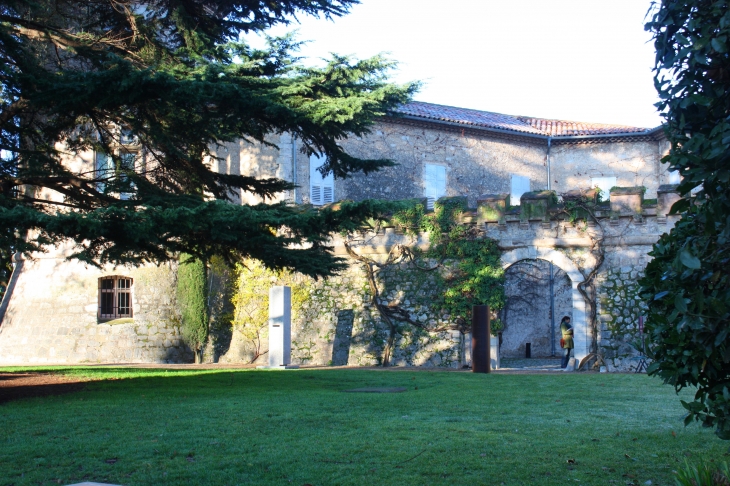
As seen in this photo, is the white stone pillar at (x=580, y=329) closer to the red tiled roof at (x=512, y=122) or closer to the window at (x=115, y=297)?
the red tiled roof at (x=512, y=122)

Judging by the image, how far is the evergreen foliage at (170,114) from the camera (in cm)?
956

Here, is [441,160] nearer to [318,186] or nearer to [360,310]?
[318,186]

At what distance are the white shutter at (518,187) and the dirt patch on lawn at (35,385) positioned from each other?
667 inches

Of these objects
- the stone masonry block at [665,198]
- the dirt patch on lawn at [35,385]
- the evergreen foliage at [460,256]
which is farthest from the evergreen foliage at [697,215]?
the evergreen foliage at [460,256]

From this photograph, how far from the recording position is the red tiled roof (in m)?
25.3

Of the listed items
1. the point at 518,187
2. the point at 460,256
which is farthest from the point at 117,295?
the point at 518,187

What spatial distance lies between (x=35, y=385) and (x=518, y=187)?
18.7 m

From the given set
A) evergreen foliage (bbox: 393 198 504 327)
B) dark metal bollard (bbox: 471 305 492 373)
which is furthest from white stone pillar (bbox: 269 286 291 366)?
dark metal bollard (bbox: 471 305 492 373)

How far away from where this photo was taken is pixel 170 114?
10812 mm

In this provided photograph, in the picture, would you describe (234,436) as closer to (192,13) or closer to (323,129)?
(323,129)

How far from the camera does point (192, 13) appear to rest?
12.5 meters

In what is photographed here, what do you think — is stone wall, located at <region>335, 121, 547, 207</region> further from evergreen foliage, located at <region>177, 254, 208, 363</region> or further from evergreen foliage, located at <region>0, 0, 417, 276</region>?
evergreen foliage, located at <region>0, 0, 417, 276</region>

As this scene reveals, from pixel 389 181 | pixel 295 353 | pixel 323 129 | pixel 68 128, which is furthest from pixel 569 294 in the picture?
pixel 68 128

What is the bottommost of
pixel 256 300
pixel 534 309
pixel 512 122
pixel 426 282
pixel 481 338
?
pixel 481 338
